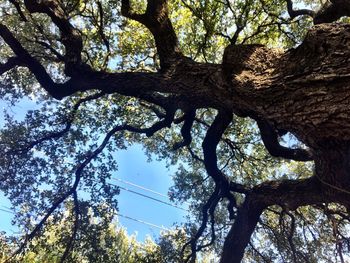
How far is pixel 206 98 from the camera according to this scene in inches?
Result: 202

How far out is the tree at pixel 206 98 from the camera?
3.43 metres

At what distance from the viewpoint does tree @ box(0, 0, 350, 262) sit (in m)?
3.43

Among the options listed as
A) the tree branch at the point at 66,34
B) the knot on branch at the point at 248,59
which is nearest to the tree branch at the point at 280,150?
the knot on branch at the point at 248,59

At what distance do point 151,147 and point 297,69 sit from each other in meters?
9.77

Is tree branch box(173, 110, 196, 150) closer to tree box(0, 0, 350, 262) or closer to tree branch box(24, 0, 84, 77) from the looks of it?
tree box(0, 0, 350, 262)

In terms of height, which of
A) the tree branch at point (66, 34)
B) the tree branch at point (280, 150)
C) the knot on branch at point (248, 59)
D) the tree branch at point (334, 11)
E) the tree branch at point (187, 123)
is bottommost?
the knot on branch at point (248, 59)

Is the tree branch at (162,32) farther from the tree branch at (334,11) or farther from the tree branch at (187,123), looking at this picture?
the tree branch at (334,11)

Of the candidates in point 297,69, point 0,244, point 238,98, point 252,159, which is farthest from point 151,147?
point 297,69

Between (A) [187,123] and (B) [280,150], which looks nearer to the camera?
(B) [280,150]

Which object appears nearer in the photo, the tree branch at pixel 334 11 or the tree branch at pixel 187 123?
the tree branch at pixel 334 11

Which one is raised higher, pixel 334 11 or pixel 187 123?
pixel 334 11

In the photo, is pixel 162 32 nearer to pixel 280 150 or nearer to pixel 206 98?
pixel 206 98

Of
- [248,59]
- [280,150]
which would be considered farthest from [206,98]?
[280,150]

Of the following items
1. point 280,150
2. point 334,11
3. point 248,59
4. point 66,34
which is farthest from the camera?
point 280,150
